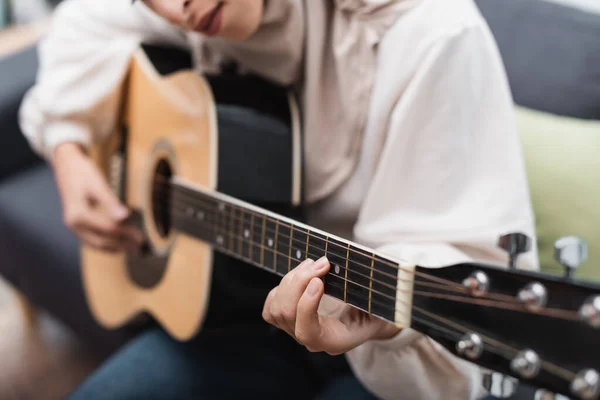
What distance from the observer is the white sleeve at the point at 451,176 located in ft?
1.92

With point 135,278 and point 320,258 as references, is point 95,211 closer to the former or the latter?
point 135,278

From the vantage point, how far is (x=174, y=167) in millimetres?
789

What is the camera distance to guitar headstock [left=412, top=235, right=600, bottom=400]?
36cm

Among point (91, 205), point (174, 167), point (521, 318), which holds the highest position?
point (521, 318)

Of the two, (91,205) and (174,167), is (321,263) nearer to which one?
(174,167)

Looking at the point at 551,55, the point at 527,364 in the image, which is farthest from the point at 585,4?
the point at 527,364

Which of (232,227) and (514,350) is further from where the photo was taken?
(232,227)

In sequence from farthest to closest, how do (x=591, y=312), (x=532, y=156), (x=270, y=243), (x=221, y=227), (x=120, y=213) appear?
1. (x=120, y=213)
2. (x=532, y=156)
3. (x=221, y=227)
4. (x=270, y=243)
5. (x=591, y=312)

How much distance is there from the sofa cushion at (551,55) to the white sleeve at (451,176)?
27cm

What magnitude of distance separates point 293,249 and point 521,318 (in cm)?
20

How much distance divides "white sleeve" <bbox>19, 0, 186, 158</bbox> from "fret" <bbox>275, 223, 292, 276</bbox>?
0.43 meters

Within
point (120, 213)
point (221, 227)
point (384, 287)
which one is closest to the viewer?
point (384, 287)

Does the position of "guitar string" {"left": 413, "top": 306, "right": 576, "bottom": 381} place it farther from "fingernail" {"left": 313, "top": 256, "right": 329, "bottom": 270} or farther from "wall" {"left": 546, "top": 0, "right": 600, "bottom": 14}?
"wall" {"left": 546, "top": 0, "right": 600, "bottom": 14}

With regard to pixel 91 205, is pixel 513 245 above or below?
above
